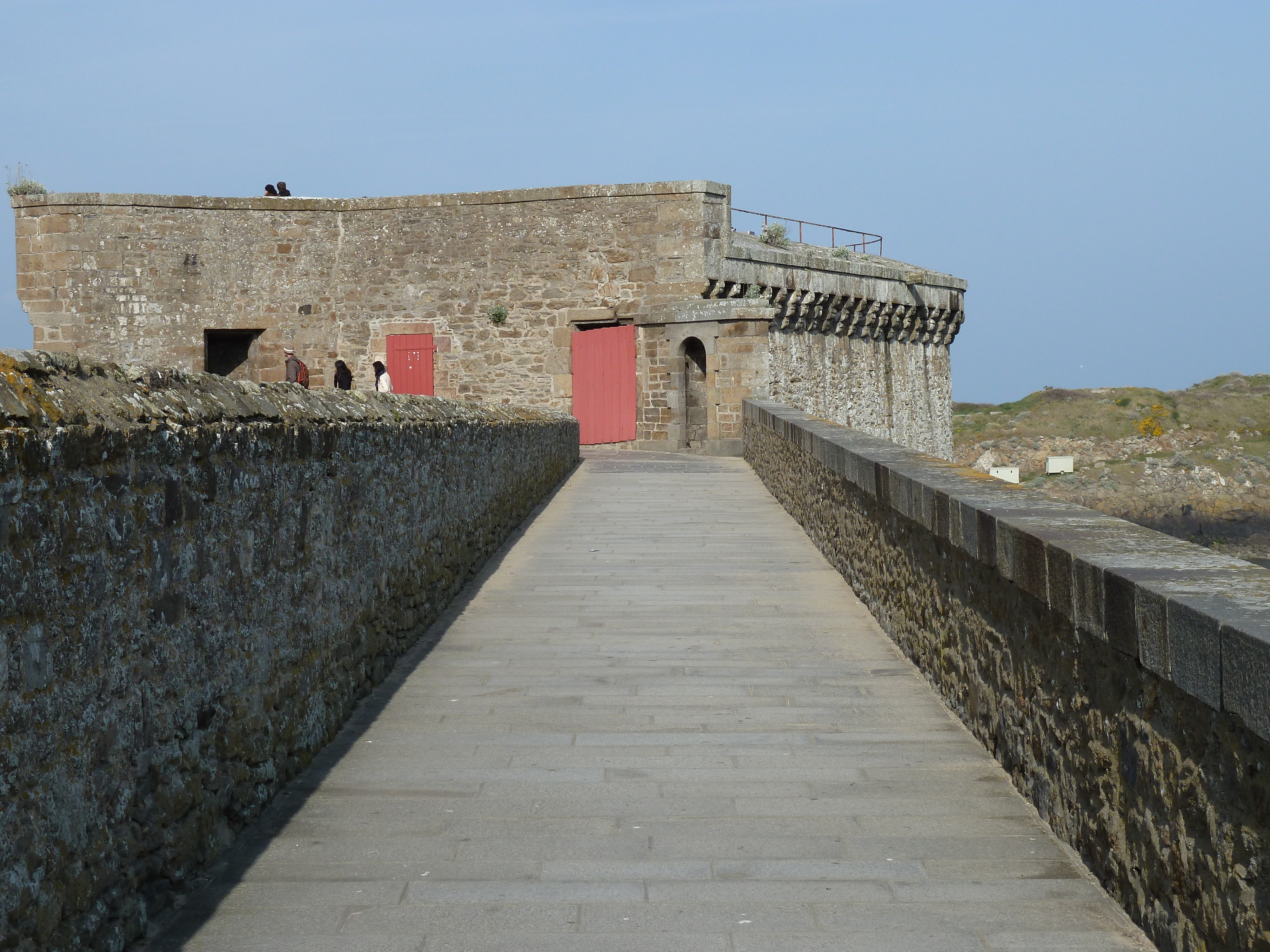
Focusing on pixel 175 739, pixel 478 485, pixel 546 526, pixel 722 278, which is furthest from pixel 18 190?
pixel 175 739

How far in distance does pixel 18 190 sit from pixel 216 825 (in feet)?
74.9

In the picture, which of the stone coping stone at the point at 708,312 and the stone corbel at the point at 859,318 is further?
the stone corbel at the point at 859,318

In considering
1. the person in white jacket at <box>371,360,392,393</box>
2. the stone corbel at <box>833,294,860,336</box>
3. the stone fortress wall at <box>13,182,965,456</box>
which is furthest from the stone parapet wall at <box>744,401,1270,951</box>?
the stone corbel at <box>833,294,860,336</box>

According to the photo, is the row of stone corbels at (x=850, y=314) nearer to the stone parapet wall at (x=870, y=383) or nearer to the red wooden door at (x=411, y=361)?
the stone parapet wall at (x=870, y=383)

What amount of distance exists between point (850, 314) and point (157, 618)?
22570 mm

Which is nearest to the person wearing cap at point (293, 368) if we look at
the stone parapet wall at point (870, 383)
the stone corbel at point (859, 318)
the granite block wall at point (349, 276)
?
the granite block wall at point (349, 276)

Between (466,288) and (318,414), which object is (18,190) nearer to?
(466,288)

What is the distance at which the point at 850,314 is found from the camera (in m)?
24.6

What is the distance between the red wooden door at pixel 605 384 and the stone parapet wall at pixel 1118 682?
15.8m

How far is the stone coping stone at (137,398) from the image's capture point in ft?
8.07

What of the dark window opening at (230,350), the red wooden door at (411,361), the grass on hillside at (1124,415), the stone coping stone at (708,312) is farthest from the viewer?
the grass on hillside at (1124,415)

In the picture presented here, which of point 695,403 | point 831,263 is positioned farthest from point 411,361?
point 831,263

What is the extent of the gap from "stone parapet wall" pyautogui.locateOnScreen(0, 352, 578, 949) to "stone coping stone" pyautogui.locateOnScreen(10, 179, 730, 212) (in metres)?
17.1

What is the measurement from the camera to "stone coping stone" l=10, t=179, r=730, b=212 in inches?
849
